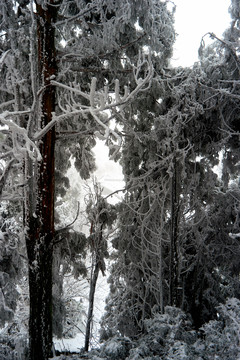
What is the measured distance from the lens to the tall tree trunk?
408 centimetres

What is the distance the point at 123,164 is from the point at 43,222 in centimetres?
384

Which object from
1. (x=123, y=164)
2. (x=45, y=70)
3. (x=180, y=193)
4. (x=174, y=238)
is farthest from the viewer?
(x=123, y=164)

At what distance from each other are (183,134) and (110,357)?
457 centimetres

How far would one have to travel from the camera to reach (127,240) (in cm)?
768

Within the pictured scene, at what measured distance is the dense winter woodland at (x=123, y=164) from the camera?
11.7ft

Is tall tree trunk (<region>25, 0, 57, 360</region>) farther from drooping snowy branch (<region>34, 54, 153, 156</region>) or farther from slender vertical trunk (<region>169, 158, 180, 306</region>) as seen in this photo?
slender vertical trunk (<region>169, 158, 180, 306</region>)

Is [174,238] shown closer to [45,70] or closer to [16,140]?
[45,70]

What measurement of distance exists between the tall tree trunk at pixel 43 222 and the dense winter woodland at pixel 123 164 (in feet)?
0.05

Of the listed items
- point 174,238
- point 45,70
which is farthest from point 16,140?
point 174,238

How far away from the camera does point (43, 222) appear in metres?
4.23

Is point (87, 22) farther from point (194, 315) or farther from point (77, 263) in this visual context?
point (194, 315)

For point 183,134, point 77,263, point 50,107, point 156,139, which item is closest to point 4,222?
point 77,263

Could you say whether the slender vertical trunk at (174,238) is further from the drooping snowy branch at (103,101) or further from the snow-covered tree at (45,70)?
the drooping snowy branch at (103,101)

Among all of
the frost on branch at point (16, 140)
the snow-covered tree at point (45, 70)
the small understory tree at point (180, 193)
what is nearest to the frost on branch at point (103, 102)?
the snow-covered tree at point (45, 70)
